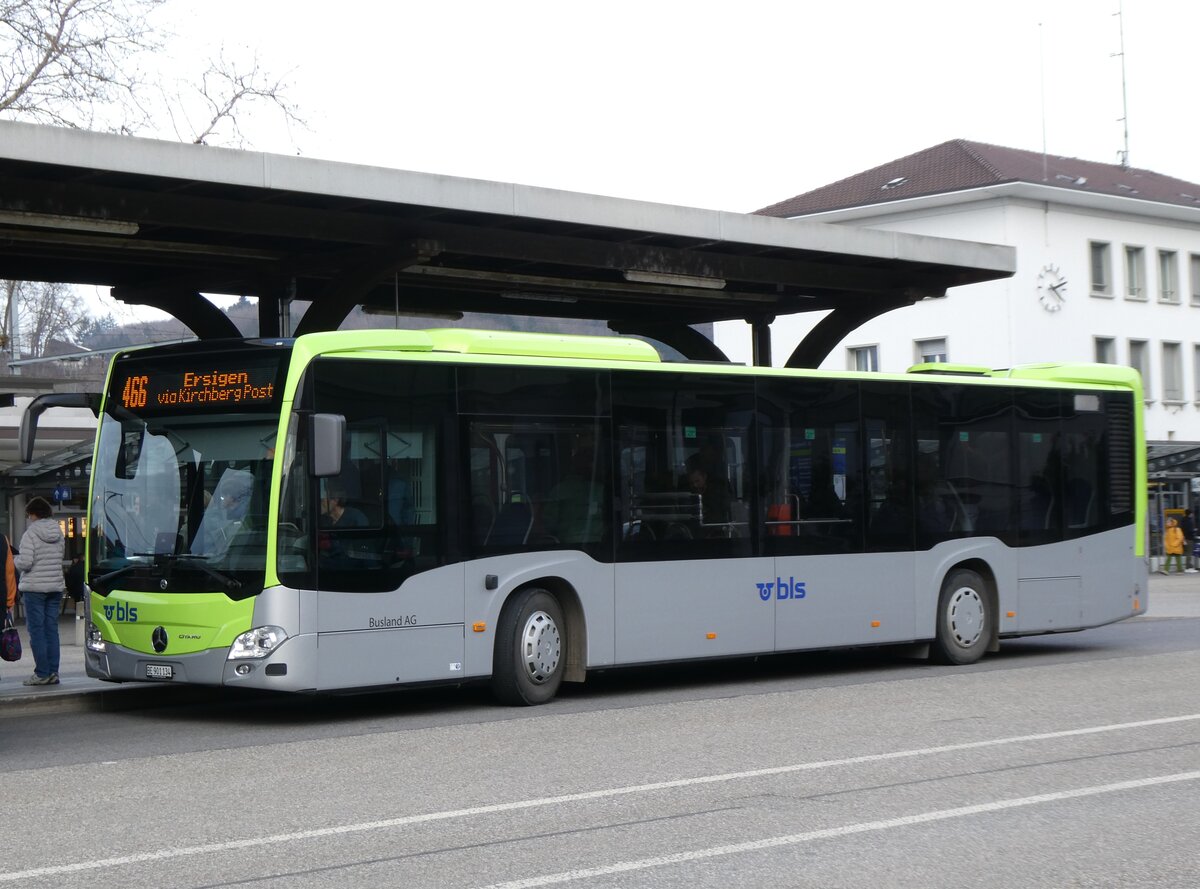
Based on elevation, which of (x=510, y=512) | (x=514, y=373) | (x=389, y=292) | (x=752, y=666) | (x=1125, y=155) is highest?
(x=1125, y=155)

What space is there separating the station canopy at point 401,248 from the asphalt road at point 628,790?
4.92m

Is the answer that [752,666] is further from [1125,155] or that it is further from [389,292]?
[1125,155]

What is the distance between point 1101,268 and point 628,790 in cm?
5116

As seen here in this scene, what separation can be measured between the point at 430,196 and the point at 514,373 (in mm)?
4005

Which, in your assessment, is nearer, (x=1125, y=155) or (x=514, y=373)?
(x=514, y=373)

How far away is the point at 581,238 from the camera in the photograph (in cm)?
1975

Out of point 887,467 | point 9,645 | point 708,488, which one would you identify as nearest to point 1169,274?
point 887,467

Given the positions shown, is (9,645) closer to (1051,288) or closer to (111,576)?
(111,576)

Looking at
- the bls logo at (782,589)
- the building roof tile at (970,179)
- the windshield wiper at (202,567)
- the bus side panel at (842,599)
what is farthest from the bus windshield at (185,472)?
the building roof tile at (970,179)

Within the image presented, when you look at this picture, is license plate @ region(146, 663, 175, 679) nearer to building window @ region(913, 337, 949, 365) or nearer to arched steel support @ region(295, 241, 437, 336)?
arched steel support @ region(295, 241, 437, 336)

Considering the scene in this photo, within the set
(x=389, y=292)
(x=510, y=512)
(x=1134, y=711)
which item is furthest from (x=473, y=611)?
(x=389, y=292)

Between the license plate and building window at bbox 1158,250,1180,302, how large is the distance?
171ft

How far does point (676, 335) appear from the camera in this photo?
2622 cm

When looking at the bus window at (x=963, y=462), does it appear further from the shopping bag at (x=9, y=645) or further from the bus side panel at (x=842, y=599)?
the shopping bag at (x=9, y=645)
